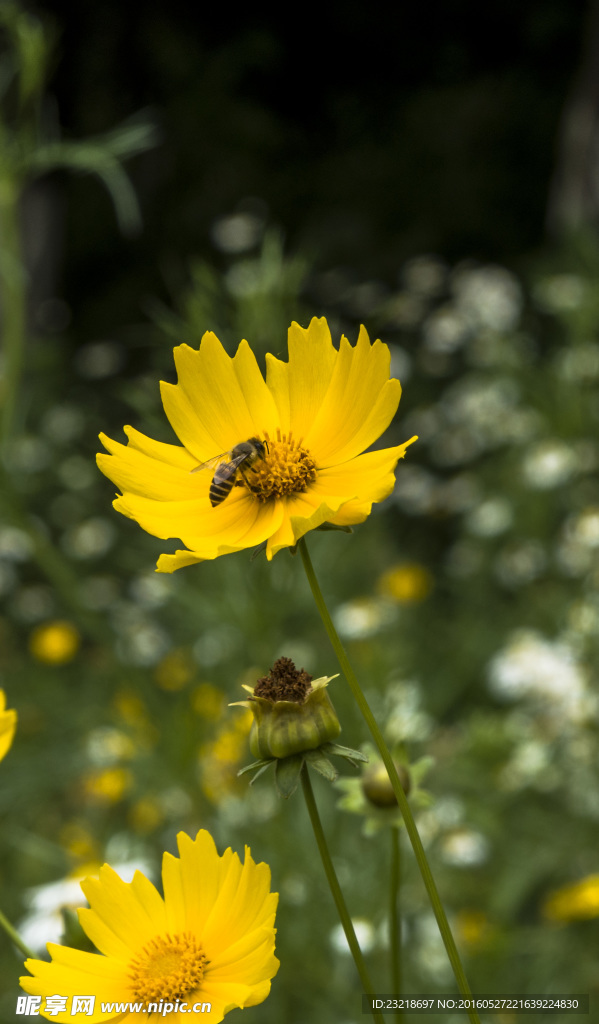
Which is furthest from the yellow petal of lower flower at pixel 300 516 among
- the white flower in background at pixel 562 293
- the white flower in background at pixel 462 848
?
the white flower in background at pixel 562 293

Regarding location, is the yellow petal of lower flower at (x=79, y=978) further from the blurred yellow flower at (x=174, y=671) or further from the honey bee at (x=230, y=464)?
the blurred yellow flower at (x=174, y=671)

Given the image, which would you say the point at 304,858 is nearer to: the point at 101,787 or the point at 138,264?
the point at 101,787

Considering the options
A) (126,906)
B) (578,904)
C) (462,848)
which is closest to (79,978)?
(126,906)

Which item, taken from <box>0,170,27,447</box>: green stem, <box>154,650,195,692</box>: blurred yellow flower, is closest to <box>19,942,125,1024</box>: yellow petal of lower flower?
<box>0,170,27,447</box>: green stem

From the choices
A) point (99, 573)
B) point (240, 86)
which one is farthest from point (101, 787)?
point (240, 86)

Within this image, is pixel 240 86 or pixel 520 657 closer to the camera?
→ pixel 520 657

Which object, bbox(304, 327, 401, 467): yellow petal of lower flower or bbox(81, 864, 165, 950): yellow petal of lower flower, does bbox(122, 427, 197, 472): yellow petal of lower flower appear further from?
bbox(81, 864, 165, 950): yellow petal of lower flower
